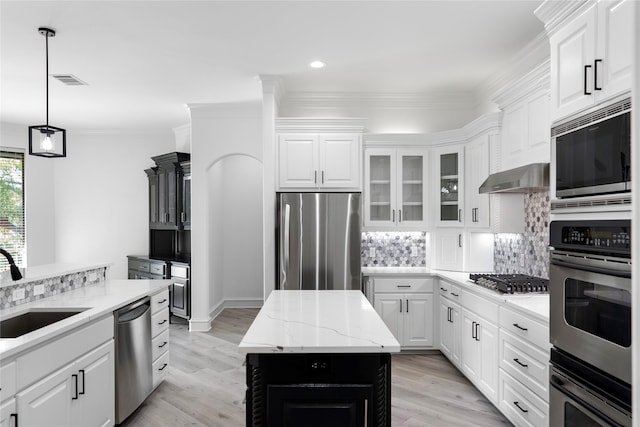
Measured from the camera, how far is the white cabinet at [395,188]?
15.2 ft

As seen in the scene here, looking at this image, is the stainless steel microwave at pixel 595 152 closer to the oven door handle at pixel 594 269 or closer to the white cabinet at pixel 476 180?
the oven door handle at pixel 594 269

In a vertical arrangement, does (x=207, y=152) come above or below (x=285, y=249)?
above

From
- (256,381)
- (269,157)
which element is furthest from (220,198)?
(256,381)

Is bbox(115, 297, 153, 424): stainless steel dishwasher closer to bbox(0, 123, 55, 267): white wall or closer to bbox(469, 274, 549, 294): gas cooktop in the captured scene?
bbox(469, 274, 549, 294): gas cooktop

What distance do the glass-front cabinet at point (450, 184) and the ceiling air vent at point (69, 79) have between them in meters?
4.01

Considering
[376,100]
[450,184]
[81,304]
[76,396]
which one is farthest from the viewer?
[376,100]

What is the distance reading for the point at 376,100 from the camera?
4.93m

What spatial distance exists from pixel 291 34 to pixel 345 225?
192cm

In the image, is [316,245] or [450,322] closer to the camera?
[450,322]

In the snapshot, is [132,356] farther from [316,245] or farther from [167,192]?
[167,192]

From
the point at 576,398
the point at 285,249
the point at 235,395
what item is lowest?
the point at 235,395

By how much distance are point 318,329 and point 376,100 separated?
361cm

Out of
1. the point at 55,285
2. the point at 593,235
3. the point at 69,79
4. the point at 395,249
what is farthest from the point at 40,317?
the point at 395,249

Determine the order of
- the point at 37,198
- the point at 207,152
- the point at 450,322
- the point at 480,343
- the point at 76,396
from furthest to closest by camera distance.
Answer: the point at 37,198, the point at 207,152, the point at 450,322, the point at 480,343, the point at 76,396
